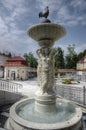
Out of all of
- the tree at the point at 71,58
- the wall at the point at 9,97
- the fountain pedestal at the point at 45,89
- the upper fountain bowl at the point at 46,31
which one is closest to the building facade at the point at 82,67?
the tree at the point at 71,58

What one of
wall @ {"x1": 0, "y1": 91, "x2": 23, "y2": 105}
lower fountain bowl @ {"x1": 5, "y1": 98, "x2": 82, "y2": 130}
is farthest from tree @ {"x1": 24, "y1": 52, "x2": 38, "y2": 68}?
lower fountain bowl @ {"x1": 5, "y1": 98, "x2": 82, "y2": 130}

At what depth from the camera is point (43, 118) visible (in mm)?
4836

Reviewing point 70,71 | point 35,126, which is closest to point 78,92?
point 35,126

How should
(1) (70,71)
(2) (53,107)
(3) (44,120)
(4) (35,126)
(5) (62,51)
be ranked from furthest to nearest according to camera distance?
(5) (62,51), (1) (70,71), (2) (53,107), (3) (44,120), (4) (35,126)

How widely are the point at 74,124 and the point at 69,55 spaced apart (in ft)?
134

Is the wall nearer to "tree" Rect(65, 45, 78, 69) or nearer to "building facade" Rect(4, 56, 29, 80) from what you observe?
"building facade" Rect(4, 56, 29, 80)

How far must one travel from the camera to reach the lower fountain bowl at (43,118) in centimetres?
396

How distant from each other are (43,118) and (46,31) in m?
3.39

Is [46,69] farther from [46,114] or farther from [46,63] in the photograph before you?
[46,114]

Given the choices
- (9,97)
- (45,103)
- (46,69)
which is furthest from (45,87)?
(9,97)

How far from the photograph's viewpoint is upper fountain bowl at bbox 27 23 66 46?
557 cm

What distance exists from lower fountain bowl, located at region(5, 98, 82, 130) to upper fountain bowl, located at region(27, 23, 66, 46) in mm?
3051

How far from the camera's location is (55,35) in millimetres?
5887

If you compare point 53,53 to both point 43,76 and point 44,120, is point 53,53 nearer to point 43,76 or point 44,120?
point 43,76
